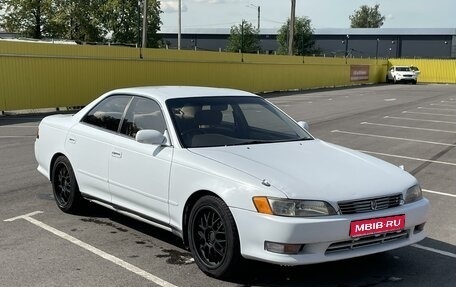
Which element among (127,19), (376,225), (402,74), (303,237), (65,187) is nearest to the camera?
(303,237)

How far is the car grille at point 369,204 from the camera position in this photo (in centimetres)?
405

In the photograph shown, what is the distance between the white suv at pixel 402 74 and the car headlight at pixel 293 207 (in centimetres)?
4819

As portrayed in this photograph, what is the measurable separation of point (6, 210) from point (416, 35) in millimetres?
80785

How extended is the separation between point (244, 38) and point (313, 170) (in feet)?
252

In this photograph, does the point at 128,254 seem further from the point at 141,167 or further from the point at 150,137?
the point at 150,137

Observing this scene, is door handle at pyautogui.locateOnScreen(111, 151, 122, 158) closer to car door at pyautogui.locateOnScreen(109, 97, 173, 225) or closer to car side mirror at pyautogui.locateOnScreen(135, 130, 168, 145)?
car door at pyautogui.locateOnScreen(109, 97, 173, 225)

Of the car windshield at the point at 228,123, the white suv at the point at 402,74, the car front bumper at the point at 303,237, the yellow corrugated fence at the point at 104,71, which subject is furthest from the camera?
the white suv at the point at 402,74

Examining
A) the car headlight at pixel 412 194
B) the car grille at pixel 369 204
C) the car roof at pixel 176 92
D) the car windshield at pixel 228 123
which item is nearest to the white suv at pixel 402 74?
the car windshield at pixel 228 123

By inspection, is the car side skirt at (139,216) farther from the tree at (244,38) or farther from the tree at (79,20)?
the tree at (244,38)

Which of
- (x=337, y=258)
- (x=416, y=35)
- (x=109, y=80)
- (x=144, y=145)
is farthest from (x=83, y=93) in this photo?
(x=416, y=35)

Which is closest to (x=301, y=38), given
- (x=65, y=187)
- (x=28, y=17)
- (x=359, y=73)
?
(x=359, y=73)

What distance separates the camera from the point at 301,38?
79.2m

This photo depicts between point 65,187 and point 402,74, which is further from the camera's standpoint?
point 402,74

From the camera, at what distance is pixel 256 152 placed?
15.6 ft
